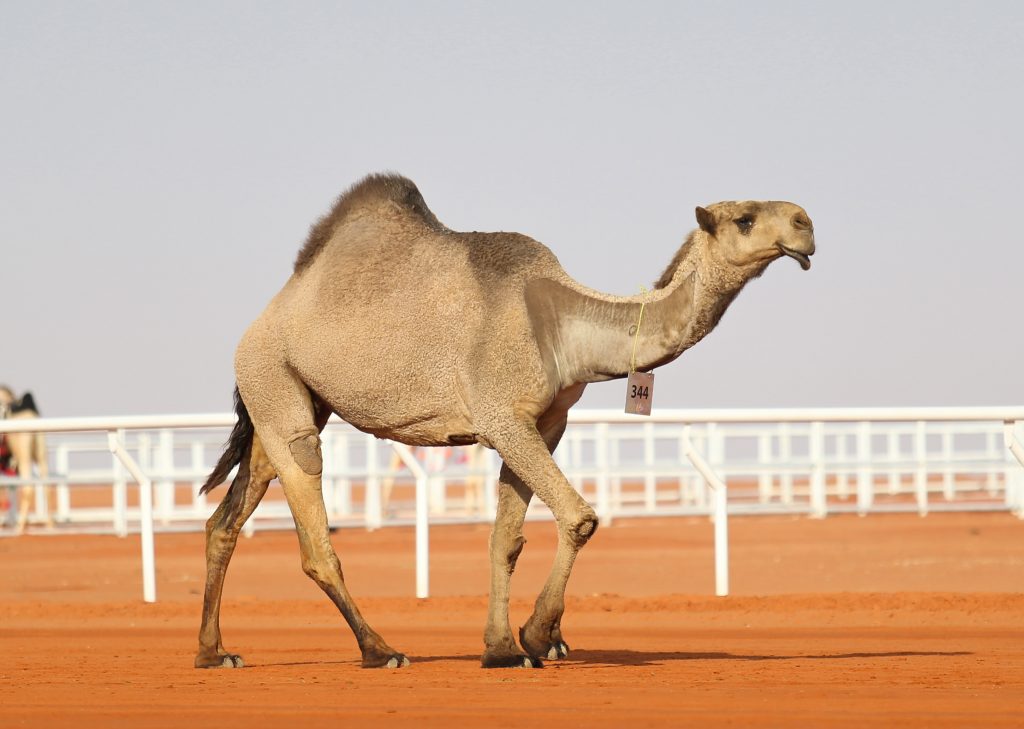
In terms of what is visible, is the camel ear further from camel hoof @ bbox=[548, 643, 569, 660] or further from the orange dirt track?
camel hoof @ bbox=[548, 643, 569, 660]

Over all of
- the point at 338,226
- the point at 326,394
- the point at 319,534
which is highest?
the point at 338,226

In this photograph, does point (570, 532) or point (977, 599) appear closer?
point (570, 532)

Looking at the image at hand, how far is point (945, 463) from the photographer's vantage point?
24.7 meters

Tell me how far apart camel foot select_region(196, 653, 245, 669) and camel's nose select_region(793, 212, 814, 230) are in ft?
11.8

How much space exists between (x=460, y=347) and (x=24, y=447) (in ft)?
50.6

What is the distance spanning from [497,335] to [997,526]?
16906 mm

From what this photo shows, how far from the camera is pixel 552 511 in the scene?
8266mm

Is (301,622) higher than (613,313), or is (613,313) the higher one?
(613,313)

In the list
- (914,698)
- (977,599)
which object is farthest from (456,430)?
(977,599)

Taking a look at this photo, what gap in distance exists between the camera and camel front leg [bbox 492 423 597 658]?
8211 millimetres

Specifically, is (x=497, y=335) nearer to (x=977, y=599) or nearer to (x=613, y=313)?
(x=613, y=313)

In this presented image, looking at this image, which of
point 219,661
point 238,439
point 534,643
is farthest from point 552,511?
point 238,439

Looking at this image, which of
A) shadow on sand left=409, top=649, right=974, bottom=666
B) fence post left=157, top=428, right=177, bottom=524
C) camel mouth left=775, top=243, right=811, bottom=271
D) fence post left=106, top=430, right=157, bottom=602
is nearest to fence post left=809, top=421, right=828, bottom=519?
fence post left=157, top=428, right=177, bottom=524

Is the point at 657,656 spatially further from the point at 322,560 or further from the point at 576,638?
the point at 322,560
